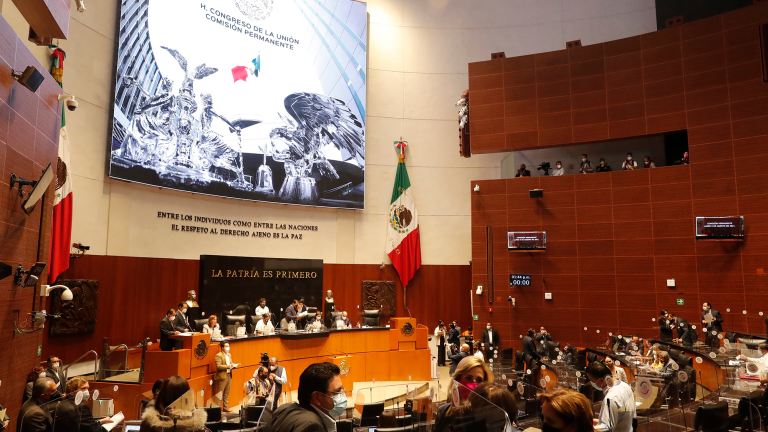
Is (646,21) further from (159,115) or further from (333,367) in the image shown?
(333,367)

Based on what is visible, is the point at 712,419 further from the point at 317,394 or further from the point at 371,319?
the point at 371,319

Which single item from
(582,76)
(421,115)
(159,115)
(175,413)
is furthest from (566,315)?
(175,413)

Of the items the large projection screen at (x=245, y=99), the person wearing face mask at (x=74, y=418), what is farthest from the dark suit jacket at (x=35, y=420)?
the large projection screen at (x=245, y=99)

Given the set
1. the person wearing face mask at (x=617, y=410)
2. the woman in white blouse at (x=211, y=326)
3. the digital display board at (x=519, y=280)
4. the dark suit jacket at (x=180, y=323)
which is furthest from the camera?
the digital display board at (x=519, y=280)

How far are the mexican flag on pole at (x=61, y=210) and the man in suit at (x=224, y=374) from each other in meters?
3.40

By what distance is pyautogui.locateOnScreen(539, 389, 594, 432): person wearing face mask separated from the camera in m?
2.59

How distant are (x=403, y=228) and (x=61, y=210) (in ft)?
33.9

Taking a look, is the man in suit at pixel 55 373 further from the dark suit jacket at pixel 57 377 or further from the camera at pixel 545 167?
the camera at pixel 545 167

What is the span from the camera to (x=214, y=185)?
14.4 metres

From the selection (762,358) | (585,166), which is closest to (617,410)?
(762,358)

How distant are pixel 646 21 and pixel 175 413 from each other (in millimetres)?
19130

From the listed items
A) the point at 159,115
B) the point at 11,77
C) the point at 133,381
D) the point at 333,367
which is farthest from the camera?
the point at 159,115

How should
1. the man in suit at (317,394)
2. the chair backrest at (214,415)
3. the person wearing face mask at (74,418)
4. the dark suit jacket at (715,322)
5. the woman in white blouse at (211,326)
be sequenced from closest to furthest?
the man in suit at (317,394) < the person wearing face mask at (74,418) < the chair backrest at (214,415) < the woman in white blouse at (211,326) < the dark suit jacket at (715,322)

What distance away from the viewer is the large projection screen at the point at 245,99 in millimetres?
12844
